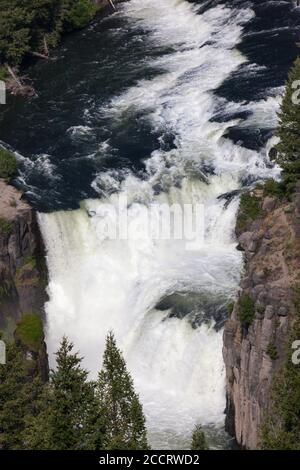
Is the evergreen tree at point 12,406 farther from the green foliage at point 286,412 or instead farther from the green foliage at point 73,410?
the green foliage at point 286,412

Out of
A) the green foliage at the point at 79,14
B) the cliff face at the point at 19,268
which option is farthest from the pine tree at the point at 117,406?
the green foliage at the point at 79,14

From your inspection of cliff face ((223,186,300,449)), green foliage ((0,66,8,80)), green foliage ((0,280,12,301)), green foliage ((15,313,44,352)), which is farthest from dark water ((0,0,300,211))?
cliff face ((223,186,300,449))

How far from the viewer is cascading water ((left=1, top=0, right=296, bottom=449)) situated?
6812cm

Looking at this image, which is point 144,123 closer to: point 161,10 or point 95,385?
point 161,10

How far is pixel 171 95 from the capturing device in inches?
3666

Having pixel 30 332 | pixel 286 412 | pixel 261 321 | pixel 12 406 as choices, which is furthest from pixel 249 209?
pixel 12 406

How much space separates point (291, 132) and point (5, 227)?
941 inches

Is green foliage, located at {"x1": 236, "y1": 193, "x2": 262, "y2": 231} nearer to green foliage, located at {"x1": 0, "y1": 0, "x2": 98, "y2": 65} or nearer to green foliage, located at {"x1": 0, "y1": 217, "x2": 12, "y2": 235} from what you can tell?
green foliage, located at {"x1": 0, "y1": 217, "x2": 12, "y2": 235}

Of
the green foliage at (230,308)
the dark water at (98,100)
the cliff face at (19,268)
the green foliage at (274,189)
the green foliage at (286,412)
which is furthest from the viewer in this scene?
the dark water at (98,100)

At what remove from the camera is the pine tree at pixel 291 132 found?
62.7 meters

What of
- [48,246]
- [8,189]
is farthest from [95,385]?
[8,189]

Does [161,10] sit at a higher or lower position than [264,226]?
higher

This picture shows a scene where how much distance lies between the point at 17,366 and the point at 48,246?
24.3 meters

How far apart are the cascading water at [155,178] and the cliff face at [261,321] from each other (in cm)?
313
